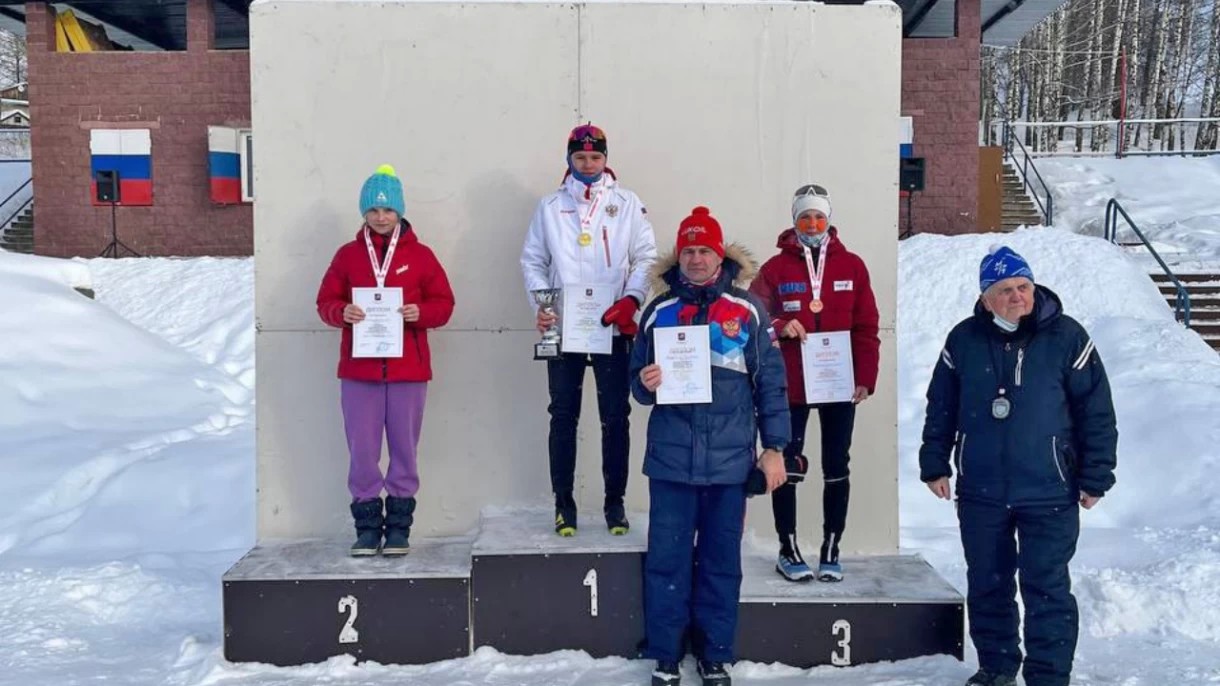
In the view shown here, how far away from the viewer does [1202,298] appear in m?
13.0

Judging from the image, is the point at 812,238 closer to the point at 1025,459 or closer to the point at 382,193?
the point at 1025,459

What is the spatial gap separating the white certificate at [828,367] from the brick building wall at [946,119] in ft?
39.7

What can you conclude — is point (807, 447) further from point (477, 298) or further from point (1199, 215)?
point (1199, 215)

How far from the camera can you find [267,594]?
4.32 meters

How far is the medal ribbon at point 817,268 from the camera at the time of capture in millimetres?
4543

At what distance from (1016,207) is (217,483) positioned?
14602 millimetres

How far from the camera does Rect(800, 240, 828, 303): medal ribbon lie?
14.9ft

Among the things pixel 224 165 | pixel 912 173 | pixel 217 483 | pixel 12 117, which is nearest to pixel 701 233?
pixel 217 483

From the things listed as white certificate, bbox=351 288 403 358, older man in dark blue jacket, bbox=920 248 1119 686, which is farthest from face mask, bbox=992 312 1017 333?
white certificate, bbox=351 288 403 358

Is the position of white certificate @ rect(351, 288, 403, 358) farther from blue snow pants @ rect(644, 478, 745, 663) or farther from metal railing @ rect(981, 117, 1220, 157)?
metal railing @ rect(981, 117, 1220, 157)

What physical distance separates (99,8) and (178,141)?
3061 mm

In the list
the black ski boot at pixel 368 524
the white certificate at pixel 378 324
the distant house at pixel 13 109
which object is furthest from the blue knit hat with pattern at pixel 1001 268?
the distant house at pixel 13 109

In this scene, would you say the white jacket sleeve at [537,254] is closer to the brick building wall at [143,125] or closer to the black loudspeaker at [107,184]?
the brick building wall at [143,125]

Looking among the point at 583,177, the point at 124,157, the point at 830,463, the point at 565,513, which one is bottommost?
the point at 565,513
